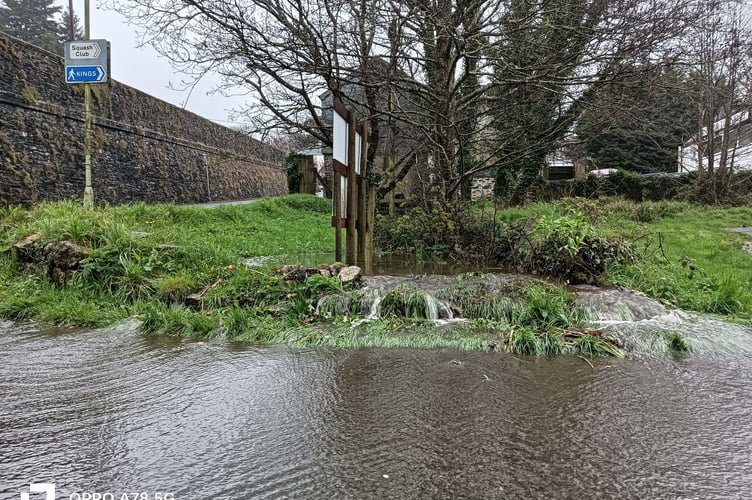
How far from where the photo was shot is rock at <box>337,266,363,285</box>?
5594mm

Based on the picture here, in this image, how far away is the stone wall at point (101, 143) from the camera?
38.2 feet

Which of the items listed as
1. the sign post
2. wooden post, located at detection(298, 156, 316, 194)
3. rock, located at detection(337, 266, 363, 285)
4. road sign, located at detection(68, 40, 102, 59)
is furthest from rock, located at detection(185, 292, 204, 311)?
wooden post, located at detection(298, 156, 316, 194)

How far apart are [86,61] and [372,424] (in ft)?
32.7

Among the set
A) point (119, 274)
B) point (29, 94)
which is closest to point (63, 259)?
point (119, 274)

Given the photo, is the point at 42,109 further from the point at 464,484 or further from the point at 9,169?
the point at 464,484

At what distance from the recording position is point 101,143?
15656mm

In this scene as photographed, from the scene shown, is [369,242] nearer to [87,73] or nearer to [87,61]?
[87,73]

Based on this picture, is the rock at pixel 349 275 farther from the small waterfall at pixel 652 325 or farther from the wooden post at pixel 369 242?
the small waterfall at pixel 652 325

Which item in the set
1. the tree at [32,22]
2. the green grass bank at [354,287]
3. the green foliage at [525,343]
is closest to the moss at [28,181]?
the green grass bank at [354,287]

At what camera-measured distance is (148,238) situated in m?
6.84

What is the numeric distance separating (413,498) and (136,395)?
2.13 m

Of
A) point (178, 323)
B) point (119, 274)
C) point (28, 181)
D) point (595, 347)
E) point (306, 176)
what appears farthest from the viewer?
point (306, 176)

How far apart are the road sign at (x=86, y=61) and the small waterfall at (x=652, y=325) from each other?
32.2ft

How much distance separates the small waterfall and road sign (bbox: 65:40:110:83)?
32.2ft
